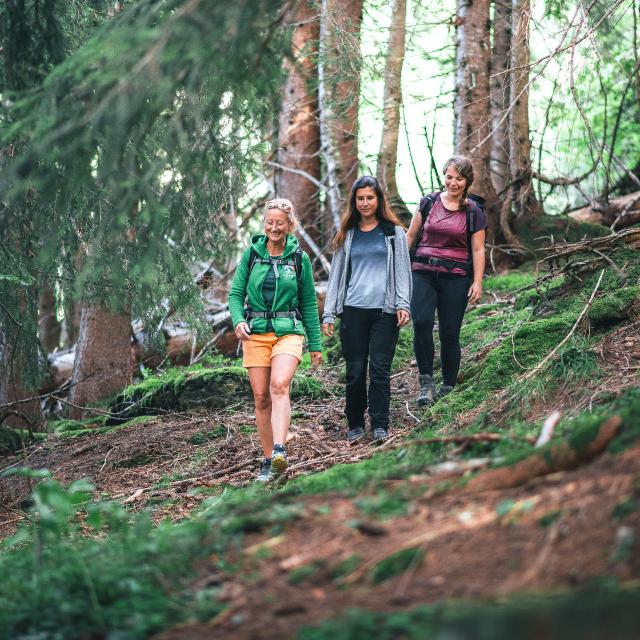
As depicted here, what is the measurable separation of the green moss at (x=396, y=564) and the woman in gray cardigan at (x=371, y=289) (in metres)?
4.06

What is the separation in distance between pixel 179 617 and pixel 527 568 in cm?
135

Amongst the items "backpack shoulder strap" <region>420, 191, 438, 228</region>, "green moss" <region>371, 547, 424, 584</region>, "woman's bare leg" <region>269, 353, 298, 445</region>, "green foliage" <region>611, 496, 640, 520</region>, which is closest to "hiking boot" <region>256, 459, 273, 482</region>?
"woman's bare leg" <region>269, 353, 298, 445</region>

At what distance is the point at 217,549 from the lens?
3873mm

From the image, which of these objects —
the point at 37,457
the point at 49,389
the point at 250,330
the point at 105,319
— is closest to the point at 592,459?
the point at 250,330

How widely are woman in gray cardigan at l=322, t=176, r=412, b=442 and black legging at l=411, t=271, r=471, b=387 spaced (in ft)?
1.67

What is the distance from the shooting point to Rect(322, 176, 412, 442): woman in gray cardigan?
298 inches

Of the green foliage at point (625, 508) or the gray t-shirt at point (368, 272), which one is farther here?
the gray t-shirt at point (368, 272)

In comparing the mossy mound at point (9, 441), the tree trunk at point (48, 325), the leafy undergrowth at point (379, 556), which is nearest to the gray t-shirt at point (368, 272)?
the leafy undergrowth at point (379, 556)

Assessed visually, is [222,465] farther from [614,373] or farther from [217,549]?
[217,549]

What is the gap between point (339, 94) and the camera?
13.4 metres

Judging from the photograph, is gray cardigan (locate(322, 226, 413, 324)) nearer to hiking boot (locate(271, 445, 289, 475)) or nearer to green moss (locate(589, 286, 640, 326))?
hiking boot (locate(271, 445, 289, 475))

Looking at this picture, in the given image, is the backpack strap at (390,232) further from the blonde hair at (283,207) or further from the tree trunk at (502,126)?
the tree trunk at (502,126)

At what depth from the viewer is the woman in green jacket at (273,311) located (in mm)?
6918

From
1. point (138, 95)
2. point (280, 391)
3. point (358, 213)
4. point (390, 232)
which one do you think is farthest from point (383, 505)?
point (358, 213)
